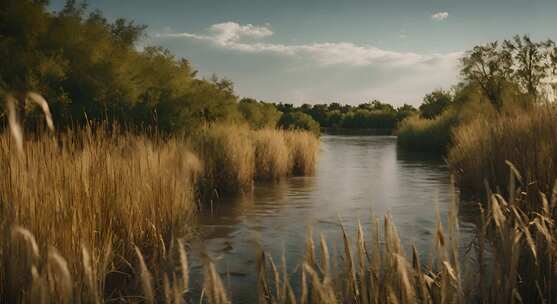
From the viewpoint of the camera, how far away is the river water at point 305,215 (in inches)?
249

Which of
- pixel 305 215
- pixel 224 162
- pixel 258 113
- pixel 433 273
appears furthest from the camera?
pixel 258 113

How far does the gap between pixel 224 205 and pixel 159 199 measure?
4.40m

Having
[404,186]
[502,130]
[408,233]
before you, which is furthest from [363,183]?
[408,233]

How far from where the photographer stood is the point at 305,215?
972 centimetres

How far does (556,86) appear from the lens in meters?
10.1

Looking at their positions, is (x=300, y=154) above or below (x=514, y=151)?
below

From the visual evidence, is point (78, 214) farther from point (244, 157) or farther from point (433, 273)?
point (244, 157)

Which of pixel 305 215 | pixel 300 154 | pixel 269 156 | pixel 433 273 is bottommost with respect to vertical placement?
pixel 305 215

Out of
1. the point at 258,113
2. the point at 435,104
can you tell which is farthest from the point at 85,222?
the point at 435,104

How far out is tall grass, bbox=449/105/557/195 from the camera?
697cm

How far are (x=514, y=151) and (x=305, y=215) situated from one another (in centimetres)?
406

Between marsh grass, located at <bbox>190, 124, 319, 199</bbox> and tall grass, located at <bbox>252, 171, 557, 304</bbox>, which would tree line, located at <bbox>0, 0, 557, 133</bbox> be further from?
tall grass, located at <bbox>252, 171, 557, 304</bbox>

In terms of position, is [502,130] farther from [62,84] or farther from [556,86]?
[62,84]

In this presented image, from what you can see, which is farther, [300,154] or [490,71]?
[490,71]
